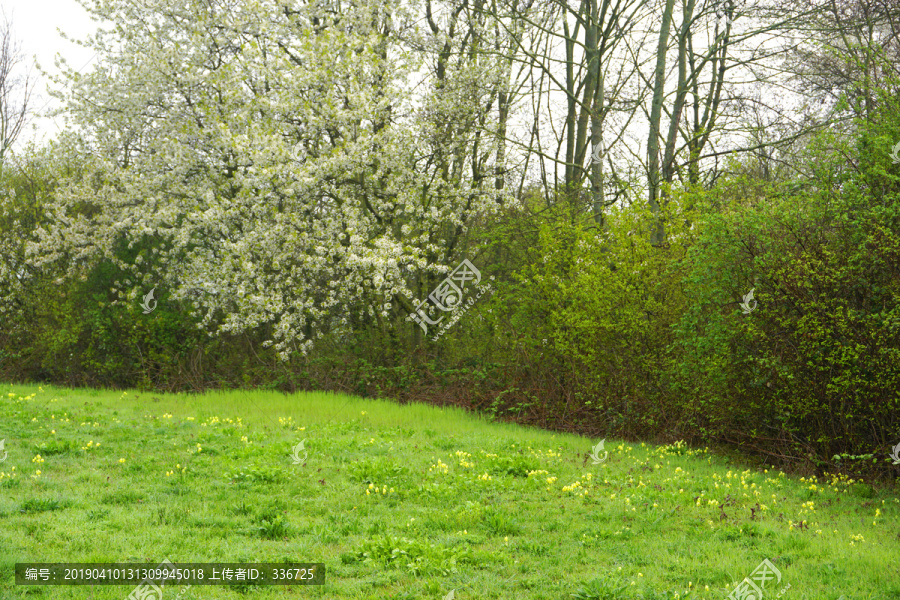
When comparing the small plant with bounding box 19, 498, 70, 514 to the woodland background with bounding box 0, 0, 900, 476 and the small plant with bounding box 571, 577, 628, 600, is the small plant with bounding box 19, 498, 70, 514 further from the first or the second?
the woodland background with bounding box 0, 0, 900, 476

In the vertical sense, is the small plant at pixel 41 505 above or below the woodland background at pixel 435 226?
below

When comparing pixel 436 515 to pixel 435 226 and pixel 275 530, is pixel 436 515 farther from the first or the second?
pixel 435 226

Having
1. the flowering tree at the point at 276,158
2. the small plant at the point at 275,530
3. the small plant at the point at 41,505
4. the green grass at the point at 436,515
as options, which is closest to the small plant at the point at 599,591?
the green grass at the point at 436,515

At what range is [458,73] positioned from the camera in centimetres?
1573

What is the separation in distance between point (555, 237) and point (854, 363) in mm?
6416

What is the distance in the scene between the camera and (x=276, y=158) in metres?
13.5

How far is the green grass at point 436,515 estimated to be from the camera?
4824mm

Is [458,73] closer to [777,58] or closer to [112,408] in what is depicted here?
[777,58]

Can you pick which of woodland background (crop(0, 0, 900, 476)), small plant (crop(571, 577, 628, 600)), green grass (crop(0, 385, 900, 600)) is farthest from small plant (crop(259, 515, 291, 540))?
woodland background (crop(0, 0, 900, 476))

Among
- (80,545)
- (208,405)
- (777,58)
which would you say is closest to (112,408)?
(208,405)

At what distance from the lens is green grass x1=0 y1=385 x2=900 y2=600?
4.82m

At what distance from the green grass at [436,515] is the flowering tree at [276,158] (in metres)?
5.12

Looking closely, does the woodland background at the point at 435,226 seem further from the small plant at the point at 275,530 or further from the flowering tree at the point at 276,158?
the small plant at the point at 275,530

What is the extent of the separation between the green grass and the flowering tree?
5120 mm
